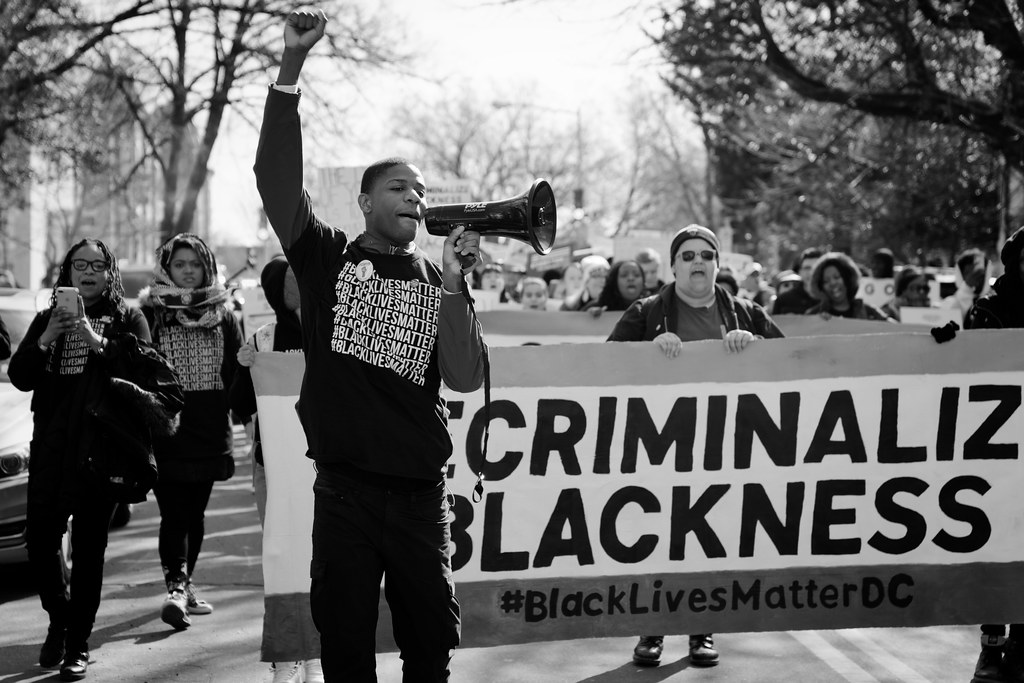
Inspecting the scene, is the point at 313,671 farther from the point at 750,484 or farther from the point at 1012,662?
the point at 1012,662

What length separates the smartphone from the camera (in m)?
5.12

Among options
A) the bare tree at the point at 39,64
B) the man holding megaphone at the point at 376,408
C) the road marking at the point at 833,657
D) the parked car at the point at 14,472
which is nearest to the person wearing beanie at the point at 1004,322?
the road marking at the point at 833,657

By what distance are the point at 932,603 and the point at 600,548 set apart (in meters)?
1.32

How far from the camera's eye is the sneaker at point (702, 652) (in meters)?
5.36

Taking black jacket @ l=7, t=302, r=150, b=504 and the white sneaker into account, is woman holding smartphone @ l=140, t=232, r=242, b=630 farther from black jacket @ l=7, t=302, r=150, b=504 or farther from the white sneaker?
the white sneaker

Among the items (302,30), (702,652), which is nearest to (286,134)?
(302,30)

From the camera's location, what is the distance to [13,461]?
6.61m

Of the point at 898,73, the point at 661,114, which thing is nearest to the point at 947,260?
the point at 898,73

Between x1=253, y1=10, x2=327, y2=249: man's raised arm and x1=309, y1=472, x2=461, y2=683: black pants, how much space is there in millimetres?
766

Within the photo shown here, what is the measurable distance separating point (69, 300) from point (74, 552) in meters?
1.02

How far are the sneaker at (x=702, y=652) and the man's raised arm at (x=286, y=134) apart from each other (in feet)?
9.26

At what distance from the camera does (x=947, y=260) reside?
98.0 feet

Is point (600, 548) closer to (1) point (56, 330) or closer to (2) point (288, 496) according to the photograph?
(2) point (288, 496)

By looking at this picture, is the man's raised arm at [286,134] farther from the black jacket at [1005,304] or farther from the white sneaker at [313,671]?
the black jacket at [1005,304]
